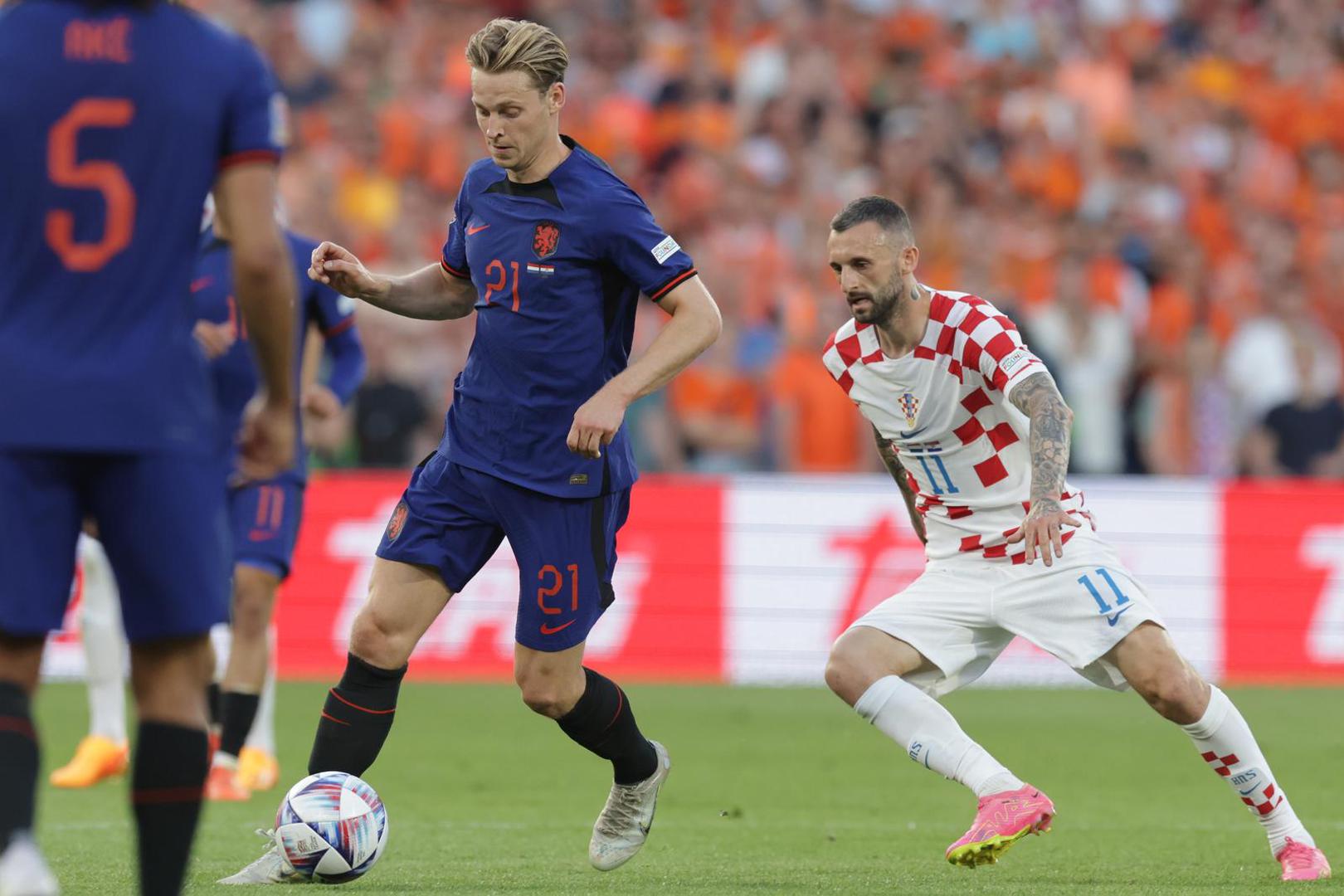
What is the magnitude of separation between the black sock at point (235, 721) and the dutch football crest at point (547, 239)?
3201mm

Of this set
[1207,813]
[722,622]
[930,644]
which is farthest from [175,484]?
[722,622]

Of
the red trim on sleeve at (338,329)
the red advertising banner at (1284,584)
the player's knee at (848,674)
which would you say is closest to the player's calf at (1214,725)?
the player's knee at (848,674)

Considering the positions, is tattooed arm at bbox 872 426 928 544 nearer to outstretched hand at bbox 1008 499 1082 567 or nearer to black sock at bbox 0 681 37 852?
outstretched hand at bbox 1008 499 1082 567

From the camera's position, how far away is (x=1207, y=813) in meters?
8.54

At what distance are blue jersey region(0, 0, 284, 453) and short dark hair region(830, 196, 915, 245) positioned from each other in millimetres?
2982

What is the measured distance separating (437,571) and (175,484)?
229 cm

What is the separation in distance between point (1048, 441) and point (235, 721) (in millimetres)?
4056

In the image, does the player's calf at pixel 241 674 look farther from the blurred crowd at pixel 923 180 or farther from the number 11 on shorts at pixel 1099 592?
the blurred crowd at pixel 923 180

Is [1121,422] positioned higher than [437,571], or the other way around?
[437,571]

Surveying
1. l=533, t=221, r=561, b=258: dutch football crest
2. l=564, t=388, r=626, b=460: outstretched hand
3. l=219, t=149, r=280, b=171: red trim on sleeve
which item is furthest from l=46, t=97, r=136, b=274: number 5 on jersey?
l=533, t=221, r=561, b=258: dutch football crest

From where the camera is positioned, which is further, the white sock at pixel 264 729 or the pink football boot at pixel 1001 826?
the white sock at pixel 264 729

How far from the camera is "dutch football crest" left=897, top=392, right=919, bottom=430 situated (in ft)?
22.6

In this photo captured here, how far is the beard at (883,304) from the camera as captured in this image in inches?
266

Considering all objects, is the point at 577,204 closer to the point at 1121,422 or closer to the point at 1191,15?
the point at 1121,422
